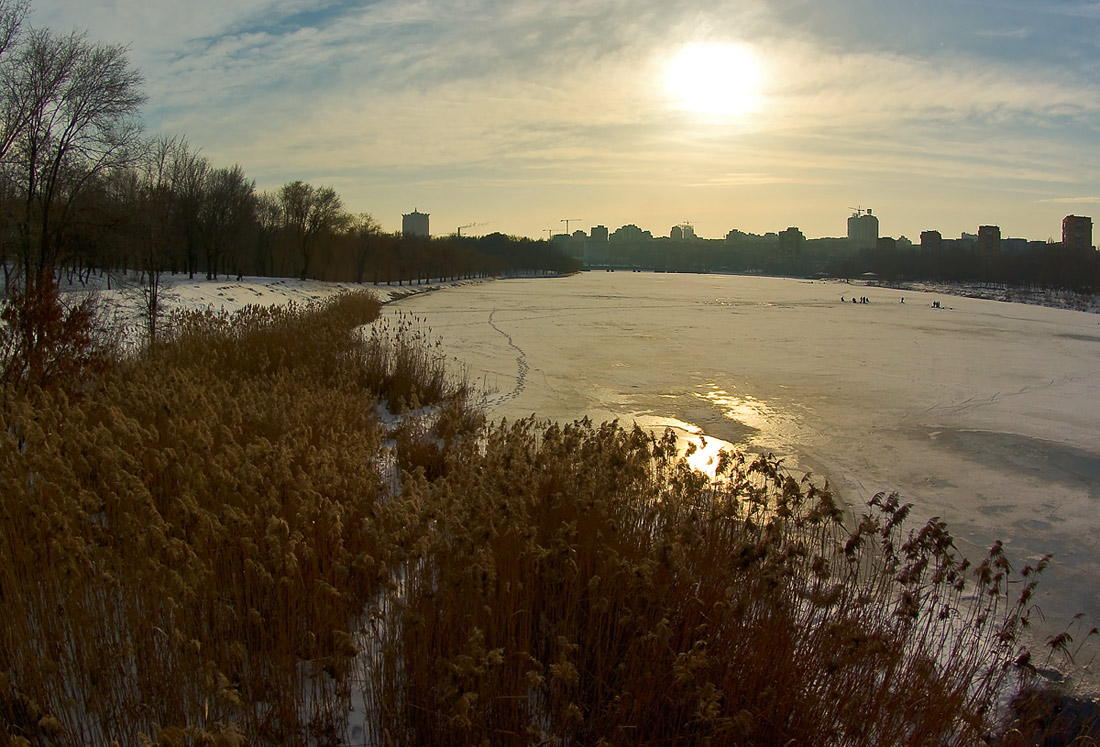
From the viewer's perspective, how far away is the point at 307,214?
67688 millimetres

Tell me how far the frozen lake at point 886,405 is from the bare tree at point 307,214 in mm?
43147

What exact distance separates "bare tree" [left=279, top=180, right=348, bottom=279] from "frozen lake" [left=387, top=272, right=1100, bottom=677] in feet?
142

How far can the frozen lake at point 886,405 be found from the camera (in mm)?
7801

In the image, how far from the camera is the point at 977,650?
465 cm

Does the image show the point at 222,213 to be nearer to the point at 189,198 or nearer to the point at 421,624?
the point at 189,198

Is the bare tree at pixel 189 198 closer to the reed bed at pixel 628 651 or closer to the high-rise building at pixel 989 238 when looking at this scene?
the reed bed at pixel 628 651

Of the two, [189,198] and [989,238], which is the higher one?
[989,238]

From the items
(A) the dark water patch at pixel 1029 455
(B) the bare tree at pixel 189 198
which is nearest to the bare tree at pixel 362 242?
(B) the bare tree at pixel 189 198

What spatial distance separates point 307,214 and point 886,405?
62583mm

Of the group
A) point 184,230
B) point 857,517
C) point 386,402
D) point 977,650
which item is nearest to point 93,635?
point 977,650

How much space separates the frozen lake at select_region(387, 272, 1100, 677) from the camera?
780 cm

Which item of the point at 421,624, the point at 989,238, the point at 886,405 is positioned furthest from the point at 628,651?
the point at 989,238

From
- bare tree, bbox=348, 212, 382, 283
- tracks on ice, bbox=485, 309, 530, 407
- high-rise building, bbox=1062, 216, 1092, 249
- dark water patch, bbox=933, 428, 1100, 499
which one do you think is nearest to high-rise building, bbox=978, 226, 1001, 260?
high-rise building, bbox=1062, 216, 1092, 249

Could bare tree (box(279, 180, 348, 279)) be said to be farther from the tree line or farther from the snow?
the snow
